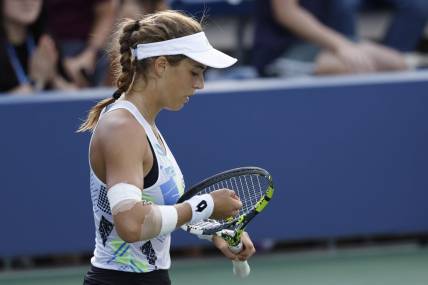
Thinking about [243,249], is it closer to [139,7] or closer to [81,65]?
[139,7]

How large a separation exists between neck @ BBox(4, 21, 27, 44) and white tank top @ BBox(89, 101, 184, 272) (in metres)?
3.37

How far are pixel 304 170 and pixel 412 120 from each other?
73 centimetres

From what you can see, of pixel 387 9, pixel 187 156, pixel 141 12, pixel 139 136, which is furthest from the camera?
pixel 387 9

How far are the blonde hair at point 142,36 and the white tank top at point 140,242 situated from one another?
3.9 inches

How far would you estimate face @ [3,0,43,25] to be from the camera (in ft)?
21.6

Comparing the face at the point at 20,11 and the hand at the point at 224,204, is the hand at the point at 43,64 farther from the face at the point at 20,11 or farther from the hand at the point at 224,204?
the hand at the point at 224,204

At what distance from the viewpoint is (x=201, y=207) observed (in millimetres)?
3270

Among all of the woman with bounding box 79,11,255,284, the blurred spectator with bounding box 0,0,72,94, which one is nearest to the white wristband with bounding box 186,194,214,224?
the woman with bounding box 79,11,255,284

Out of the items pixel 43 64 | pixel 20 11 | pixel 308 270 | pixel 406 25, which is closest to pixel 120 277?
pixel 308 270

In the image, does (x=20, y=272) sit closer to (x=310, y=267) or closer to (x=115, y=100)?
(x=310, y=267)

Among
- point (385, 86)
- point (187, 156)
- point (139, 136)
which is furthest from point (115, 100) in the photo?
point (385, 86)

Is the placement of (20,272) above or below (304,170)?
below

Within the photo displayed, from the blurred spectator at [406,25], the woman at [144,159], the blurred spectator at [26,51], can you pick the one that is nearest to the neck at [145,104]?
the woman at [144,159]

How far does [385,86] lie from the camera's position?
646cm
